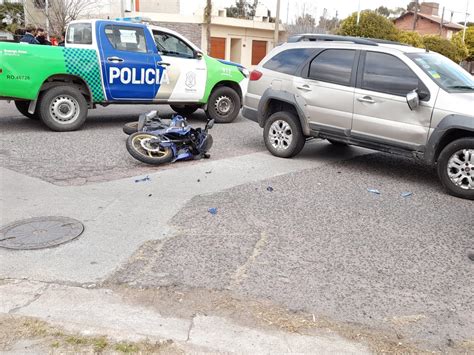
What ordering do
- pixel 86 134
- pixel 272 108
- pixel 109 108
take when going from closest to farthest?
pixel 272 108 → pixel 86 134 → pixel 109 108

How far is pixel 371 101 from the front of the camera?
712cm

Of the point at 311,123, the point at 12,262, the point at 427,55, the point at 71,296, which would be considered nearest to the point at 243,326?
the point at 71,296

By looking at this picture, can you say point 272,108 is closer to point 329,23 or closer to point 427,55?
point 427,55

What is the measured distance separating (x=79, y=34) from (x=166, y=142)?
3.79 metres

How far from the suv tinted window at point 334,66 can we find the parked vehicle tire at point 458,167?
1.79 metres

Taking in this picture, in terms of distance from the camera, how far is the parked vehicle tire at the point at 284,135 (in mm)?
8055

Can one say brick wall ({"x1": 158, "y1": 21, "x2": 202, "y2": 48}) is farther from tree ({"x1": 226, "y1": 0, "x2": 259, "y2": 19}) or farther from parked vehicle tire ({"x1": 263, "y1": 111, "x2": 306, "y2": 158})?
parked vehicle tire ({"x1": 263, "y1": 111, "x2": 306, "y2": 158})

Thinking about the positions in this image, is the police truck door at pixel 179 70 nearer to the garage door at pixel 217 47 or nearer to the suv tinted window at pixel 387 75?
the suv tinted window at pixel 387 75

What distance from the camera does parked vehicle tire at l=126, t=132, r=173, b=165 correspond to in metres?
7.41

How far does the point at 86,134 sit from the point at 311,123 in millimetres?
4346

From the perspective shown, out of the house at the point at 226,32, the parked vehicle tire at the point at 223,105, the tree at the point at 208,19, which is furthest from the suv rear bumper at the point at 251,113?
the tree at the point at 208,19

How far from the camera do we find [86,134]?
9.53 m

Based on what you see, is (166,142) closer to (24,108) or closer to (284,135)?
(284,135)

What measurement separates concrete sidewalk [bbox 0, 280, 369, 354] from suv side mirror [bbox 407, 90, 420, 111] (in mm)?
4150
